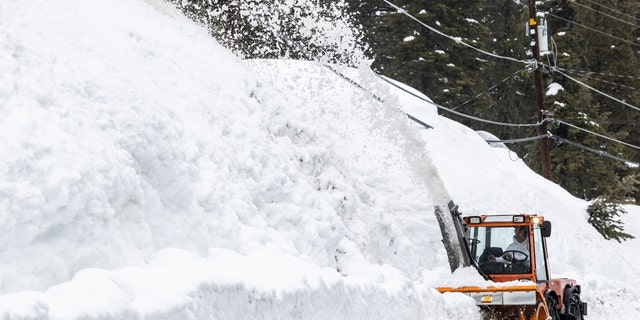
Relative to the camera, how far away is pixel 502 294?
31.7ft

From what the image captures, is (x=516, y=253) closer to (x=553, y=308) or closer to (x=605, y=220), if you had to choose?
(x=553, y=308)

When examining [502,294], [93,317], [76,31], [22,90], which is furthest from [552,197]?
[93,317]

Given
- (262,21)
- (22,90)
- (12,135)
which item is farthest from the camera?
(262,21)

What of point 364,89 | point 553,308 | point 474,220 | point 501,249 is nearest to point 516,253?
point 501,249

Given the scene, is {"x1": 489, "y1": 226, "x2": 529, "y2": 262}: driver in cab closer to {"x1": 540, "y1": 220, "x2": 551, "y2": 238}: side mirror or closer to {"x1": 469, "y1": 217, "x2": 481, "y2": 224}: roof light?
{"x1": 540, "y1": 220, "x2": 551, "y2": 238}: side mirror

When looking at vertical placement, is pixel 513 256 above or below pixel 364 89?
below

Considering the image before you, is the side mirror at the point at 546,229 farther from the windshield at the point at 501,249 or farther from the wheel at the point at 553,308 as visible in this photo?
the wheel at the point at 553,308

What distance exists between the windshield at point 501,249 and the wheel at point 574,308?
132cm

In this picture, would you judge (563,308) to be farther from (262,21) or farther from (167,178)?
(262,21)

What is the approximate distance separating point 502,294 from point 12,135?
5821mm

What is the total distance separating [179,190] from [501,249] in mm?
5075

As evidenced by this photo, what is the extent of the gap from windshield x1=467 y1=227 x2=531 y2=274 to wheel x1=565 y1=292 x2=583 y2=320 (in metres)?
1.32

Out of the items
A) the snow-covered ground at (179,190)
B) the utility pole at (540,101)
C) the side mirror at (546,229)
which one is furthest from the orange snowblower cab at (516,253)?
the utility pole at (540,101)

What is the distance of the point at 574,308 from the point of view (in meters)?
12.0
